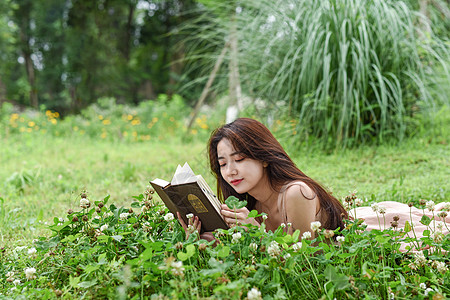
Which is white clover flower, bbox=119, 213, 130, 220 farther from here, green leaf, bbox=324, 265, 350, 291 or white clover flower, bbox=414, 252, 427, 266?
white clover flower, bbox=414, 252, 427, 266

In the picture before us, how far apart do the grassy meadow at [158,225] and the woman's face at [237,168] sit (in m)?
0.37

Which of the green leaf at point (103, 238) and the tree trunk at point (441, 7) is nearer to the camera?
the green leaf at point (103, 238)

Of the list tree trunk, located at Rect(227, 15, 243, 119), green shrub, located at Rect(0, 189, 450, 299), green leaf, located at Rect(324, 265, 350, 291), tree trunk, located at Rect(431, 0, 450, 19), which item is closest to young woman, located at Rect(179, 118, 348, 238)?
green shrub, located at Rect(0, 189, 450, 299)

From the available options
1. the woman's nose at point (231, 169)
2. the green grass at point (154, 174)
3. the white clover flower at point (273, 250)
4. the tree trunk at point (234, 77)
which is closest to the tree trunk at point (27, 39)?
the green grass at point (154, 174)

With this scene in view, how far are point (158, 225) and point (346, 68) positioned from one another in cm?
323

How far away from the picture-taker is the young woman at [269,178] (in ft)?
6.46

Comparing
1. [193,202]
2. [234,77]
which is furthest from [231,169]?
[234,77]

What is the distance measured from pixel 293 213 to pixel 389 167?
7.79 ft

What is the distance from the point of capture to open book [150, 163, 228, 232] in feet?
5.79

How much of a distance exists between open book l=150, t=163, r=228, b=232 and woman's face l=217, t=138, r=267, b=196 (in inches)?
8.8

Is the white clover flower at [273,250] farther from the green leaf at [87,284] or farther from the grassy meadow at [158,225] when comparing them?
the green leaf at [87,284]

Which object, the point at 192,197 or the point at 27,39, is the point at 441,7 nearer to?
the point at 192,197

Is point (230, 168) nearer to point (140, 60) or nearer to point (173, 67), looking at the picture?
point (173, 67)

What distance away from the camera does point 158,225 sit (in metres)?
2.04
